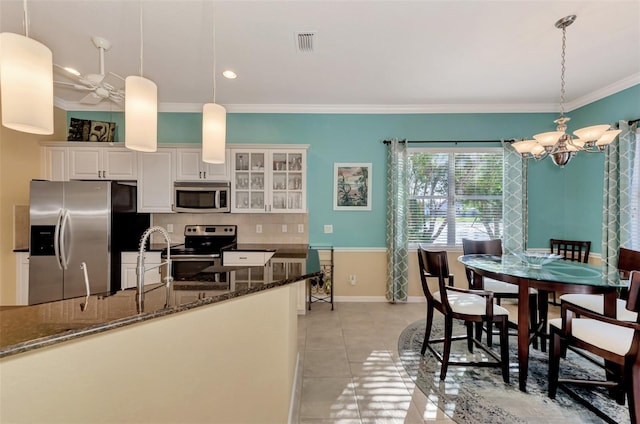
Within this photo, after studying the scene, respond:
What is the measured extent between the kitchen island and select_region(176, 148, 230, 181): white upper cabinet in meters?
2.59

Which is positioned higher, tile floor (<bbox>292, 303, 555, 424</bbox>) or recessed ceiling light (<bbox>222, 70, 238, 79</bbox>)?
recessed ceiling light (<bbox>222, 70, 238, 79</bbox>)

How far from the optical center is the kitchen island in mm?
805

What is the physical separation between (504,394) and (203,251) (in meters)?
3.25

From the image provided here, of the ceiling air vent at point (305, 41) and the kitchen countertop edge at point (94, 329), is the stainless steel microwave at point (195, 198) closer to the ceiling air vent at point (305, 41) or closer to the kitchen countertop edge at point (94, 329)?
the ceiling air vent at point (305, 41)

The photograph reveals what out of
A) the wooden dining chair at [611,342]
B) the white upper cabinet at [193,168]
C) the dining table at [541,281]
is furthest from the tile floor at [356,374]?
the white upper cabinet at [193,168]

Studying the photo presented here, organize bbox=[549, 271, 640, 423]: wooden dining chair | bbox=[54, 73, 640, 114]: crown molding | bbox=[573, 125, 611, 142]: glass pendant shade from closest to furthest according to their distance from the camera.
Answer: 1. bbox=[549, 271, 640, 423]: wooden dining chair
2. bbox=[573, 125, 611, 142]: glass pendant shade
3. bbox=[54, 73, 640, 114]: crown molding

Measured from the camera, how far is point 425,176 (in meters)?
4.09

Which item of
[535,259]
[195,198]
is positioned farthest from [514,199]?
[195,198]

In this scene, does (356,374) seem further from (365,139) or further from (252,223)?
(365,139)

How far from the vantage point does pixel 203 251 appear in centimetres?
345

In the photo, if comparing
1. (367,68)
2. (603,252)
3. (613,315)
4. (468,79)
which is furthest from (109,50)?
(603,252)

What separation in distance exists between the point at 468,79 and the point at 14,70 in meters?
3.69

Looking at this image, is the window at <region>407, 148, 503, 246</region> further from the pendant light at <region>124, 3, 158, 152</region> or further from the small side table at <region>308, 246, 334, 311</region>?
the pendant light at <region>124, 3, 158, 152</region>

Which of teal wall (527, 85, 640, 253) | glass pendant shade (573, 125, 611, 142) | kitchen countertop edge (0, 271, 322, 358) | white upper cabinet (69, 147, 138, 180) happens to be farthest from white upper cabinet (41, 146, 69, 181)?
teal wall (527, 85, 640, 253)
